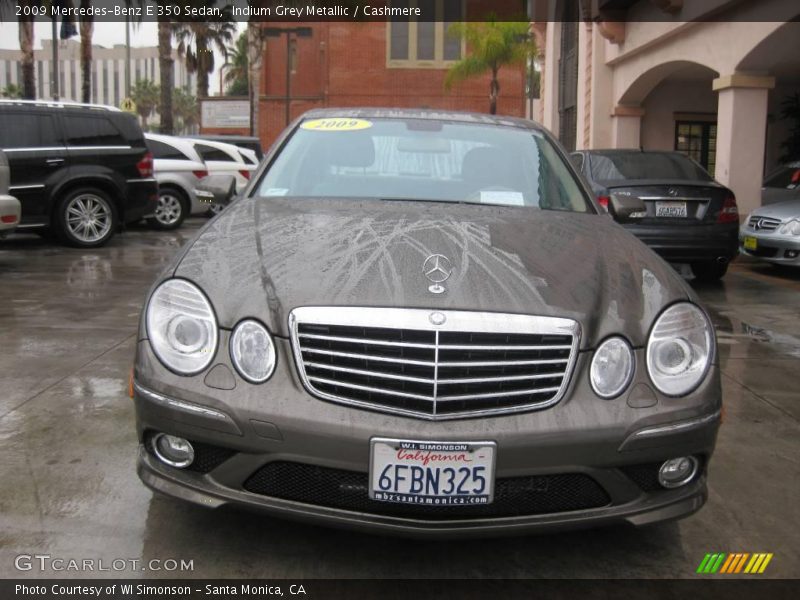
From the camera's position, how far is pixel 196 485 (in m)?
2.58

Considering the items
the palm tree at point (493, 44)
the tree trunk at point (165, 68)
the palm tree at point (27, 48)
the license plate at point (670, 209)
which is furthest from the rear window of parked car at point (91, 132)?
the palm tree at point (493, 44)

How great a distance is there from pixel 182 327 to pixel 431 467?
89 centimetres

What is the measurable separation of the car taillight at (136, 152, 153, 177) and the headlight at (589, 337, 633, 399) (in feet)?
33.4

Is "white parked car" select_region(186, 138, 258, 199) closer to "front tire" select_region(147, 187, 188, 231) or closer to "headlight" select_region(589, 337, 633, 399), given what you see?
"front tire" select_region(147, 187, 188, 231)

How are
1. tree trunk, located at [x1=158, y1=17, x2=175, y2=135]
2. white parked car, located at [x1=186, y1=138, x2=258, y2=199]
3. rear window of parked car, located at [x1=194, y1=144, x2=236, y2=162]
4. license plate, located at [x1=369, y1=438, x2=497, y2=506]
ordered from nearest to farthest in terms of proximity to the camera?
license plate, located at [x1=369, y1=438, x2=497, y2=506] → white parked car, located at [x1=186, y1=138, x2=258, y2=199] → rear window of parked car, located at [x1=194, y1=144, x2=236, y2=162] → tree trunk, located at [x1=158, y1=17, x2=175, y2=135]

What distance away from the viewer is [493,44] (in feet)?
113

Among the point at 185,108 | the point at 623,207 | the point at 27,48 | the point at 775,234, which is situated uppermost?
the point at 185,108

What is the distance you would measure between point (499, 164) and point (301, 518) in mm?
2147

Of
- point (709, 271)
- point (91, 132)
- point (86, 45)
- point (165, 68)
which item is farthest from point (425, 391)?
point (165, 68)

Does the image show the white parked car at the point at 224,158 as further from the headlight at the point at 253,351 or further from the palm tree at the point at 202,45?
the palm tree at the point at 202,45

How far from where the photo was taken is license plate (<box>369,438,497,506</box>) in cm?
240

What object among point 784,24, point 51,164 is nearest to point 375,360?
point 51,164

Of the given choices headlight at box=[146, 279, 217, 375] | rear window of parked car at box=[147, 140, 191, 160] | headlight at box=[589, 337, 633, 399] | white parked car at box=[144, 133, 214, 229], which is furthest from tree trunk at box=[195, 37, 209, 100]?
headlight at box=[589, 337, 633, 399]

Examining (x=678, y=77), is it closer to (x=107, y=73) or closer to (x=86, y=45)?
(x=86, y=45)
